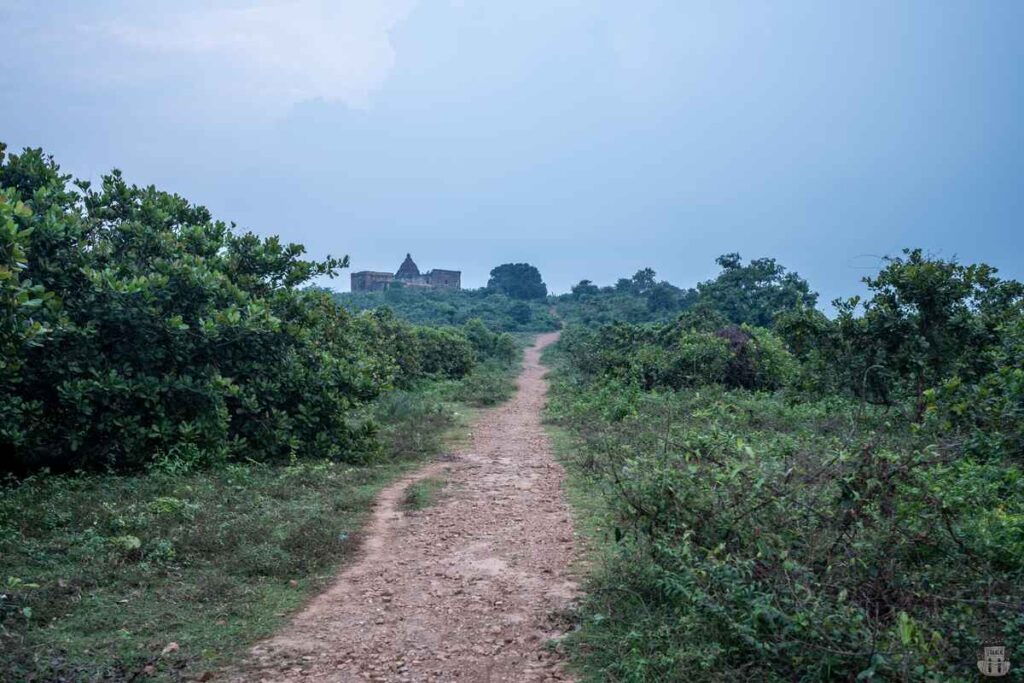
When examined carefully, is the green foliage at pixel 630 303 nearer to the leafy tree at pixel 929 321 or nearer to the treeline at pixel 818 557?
the leafy tree at pixel 929 321

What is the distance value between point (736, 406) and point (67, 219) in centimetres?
1047

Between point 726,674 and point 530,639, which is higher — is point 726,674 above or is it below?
above

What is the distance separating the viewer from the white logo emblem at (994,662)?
10.9 ft

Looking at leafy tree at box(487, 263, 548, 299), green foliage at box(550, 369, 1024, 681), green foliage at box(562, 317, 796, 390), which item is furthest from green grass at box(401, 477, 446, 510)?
leafy tree at box(487, 263, 548, 299)

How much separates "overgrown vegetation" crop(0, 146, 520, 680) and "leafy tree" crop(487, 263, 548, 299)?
66308 mm

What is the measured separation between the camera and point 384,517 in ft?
25.7

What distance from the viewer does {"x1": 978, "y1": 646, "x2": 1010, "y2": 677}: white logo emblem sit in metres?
3.33

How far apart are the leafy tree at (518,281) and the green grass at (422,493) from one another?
6872cm

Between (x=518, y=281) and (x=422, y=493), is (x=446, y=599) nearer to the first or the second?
(x=422, y=493)

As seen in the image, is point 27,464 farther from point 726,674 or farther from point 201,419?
point 726,674

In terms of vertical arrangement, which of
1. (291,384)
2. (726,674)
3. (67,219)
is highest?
(67,219)

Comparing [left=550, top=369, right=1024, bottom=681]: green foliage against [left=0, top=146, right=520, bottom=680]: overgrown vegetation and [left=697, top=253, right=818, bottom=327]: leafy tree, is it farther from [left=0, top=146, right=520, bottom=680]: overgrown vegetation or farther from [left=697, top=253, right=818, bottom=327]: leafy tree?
[left=697, top=253, right=818, bottom=327]: leafy tree

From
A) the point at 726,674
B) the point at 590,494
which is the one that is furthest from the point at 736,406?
the point at 726,674

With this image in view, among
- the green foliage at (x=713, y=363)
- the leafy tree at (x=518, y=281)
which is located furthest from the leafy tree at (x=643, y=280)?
the green foliage at (x=713, y=363)
